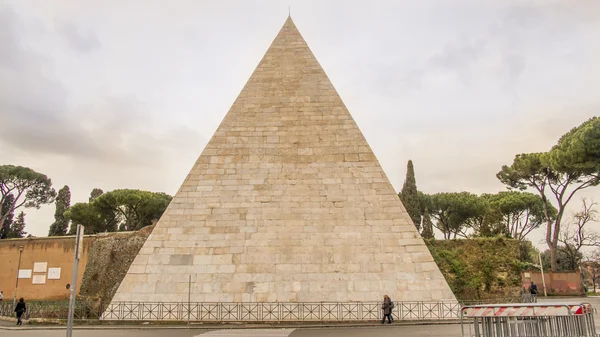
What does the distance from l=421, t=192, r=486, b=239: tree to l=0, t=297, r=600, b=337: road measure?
29.1 m

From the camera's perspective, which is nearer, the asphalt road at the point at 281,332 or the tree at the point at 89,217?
the asphalt road at the point at 281,332

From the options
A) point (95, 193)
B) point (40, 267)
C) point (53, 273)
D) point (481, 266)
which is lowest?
point (53, 273)

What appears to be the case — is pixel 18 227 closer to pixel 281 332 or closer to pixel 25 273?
pixel 25 273

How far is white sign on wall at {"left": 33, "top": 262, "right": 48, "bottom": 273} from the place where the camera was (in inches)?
874

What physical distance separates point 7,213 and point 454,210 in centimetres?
3869

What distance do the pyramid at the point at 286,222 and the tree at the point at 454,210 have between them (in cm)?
2799

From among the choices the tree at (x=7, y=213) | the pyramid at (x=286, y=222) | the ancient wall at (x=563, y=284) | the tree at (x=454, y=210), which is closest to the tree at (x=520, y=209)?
the tree at (x=454, y=210)

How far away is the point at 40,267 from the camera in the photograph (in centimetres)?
2231

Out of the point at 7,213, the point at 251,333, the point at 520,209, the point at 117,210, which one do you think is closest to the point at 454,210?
the point at 520,209

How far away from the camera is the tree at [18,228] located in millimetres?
40844

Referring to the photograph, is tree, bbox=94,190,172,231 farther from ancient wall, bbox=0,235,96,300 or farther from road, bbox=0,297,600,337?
road, bbox=0,297,600,337

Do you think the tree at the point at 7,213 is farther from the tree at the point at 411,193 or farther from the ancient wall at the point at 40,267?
the tree at the point at 411,193

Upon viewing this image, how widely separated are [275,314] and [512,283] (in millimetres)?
9083

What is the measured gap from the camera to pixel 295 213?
12.6m
